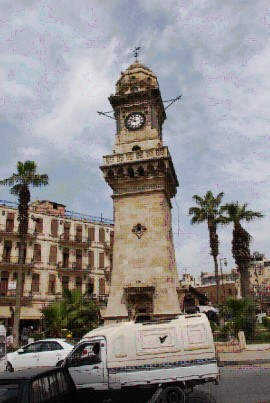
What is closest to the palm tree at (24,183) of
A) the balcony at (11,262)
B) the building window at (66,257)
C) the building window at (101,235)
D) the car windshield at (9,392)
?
the balcony at (11,262)

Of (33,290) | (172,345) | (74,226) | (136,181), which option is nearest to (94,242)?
(74,226)

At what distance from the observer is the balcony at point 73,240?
155 feet

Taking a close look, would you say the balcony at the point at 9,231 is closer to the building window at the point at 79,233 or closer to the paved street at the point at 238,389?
the building window at the point at 79,233

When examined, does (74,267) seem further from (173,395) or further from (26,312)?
(173,395)

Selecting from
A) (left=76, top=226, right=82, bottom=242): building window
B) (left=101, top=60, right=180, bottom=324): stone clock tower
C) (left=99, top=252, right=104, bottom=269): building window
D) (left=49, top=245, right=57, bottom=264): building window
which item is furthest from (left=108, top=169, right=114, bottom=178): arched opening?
(left=99, top=252, right=104, bottom=269): building window

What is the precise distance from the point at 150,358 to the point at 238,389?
316 centimetres

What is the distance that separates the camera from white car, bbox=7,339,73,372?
1538 cm

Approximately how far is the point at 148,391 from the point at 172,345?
1698 millimetres

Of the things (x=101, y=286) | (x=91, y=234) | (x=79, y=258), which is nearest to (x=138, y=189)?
(x=79, y=258)

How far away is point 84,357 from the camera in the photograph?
10352 mm

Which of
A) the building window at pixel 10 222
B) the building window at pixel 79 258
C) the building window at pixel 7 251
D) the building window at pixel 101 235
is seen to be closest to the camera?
the building window at pixel 7 251

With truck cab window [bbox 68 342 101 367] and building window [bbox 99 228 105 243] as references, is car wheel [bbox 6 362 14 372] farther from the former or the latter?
A: building window [bbox 99 228 105 243]

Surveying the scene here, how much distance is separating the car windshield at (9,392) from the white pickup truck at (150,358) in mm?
4349

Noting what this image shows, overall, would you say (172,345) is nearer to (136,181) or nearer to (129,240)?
(129,240)
